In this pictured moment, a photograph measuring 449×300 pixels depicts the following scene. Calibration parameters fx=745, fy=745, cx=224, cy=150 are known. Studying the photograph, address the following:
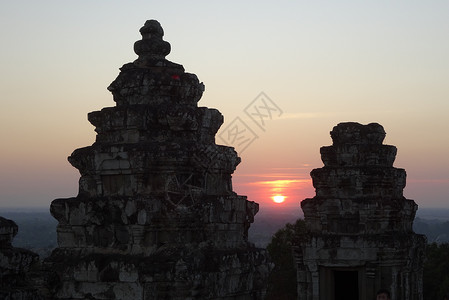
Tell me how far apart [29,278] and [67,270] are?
5.75 ft

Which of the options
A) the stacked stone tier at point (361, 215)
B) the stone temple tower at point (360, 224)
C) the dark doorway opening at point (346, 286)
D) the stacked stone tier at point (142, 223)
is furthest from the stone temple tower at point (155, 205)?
the dark doorway opening at point (346, 286)

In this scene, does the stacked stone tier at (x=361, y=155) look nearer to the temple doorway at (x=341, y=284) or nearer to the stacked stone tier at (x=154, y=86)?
the temple doorway at (x=341, y=284)

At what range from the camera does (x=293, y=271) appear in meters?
41.7

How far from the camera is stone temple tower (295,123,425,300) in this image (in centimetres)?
1850

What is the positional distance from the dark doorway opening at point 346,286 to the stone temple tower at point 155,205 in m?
10.3

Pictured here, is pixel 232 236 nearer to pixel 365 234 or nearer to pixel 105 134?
pixel 105 134

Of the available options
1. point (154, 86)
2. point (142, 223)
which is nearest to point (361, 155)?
point (154, 86)

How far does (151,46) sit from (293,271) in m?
32.9

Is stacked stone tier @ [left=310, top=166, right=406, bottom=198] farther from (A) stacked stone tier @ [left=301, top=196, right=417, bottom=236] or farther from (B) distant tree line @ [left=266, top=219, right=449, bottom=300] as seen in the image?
(B) distant tree line @ [left=266, top=219, right=449, bottom=300]

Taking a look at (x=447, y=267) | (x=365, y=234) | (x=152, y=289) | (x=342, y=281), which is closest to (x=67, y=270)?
(x=152, y=289)

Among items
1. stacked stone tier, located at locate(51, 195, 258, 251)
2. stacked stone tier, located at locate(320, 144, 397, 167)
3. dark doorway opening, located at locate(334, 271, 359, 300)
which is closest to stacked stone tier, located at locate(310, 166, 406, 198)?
stacked stone tier, located at locate(320, 144, 397, 167)

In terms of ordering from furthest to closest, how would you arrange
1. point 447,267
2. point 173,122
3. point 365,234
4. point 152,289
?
point 447,267 < point 365,234 < point 173,122 < point 152,289

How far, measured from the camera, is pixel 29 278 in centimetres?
1100

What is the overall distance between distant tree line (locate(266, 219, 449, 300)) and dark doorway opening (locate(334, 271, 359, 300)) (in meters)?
14.3
